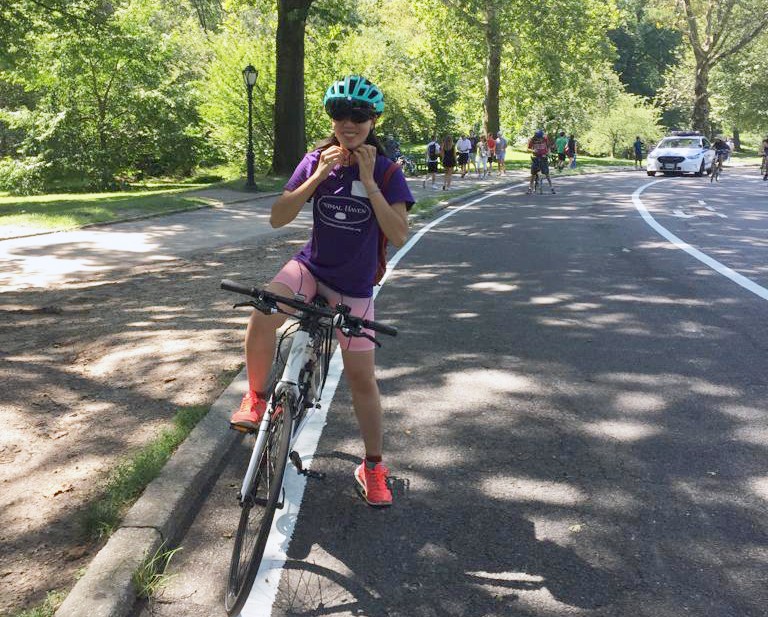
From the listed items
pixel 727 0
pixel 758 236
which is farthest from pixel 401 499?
pixel 727 0

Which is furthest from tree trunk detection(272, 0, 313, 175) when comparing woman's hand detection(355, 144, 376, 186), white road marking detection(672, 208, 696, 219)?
woman's hand detection(355, 144, 376, 186)

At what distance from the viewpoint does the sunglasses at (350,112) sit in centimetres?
342

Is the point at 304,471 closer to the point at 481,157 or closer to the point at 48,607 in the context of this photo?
the point at 48,607

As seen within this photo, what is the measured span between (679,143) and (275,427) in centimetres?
3785

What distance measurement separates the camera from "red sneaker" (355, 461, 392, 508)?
3867 millimetres

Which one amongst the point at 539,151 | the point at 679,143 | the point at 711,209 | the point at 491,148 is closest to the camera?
the point at 711,209

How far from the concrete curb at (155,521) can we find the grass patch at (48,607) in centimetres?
4

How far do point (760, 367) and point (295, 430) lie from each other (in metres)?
4.17

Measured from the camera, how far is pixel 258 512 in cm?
313

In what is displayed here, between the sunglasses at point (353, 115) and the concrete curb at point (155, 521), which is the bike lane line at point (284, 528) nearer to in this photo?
the concrete curb at point (155, 521)

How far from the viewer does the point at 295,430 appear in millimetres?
3410

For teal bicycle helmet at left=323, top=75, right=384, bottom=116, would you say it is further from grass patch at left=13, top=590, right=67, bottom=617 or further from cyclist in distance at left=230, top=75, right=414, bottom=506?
grass patch at left=13, top=590, right=67, bottom=617

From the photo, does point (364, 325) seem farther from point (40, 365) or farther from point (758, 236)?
point (758, 236)

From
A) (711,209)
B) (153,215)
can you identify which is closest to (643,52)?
(711,209)
